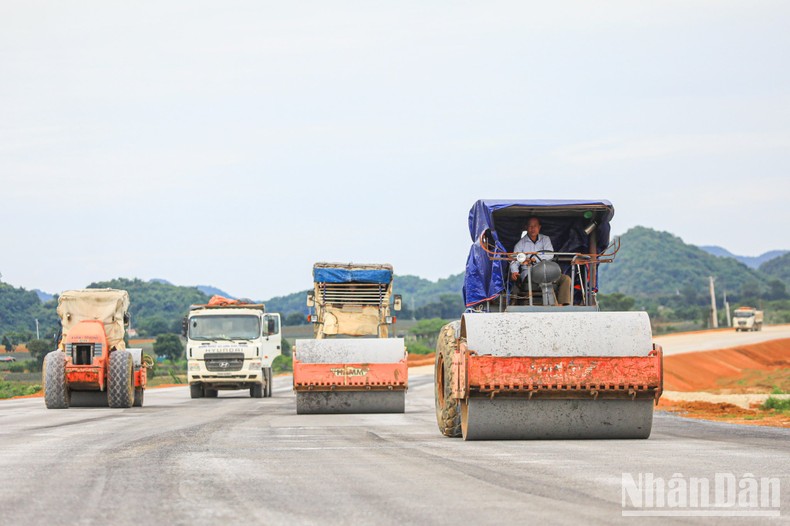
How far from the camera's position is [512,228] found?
17.0 meters

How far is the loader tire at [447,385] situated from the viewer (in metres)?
14.7

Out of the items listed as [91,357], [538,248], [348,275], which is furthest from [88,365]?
[538,248]

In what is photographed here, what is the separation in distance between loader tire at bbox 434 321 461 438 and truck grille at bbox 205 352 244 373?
21.0m

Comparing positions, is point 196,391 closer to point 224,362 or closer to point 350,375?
point 224,362

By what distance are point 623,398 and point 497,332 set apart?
1.72 metres

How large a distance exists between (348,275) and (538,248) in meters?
14.1

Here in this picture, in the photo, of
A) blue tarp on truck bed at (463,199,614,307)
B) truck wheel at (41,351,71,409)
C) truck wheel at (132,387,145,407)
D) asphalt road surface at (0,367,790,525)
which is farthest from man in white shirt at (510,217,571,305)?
truck wheel at (132,387,145,407)

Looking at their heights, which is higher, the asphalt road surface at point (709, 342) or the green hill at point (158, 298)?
the green hill at point (158, 298)

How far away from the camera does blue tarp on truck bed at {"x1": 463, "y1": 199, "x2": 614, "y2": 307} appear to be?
51.5 ft

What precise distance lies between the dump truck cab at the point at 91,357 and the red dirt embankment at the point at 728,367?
99.5 ft

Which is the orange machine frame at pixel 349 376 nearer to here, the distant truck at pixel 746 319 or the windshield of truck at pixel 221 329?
the windshield of truck at pixel 221 329

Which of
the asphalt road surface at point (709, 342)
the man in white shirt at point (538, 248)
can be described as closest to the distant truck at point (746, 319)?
the asphalt road surface at point (709, 342)

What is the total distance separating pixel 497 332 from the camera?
13781mm

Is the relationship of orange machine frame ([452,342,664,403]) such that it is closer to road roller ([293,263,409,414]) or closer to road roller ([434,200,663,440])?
road roller ([434,200,663,440])
